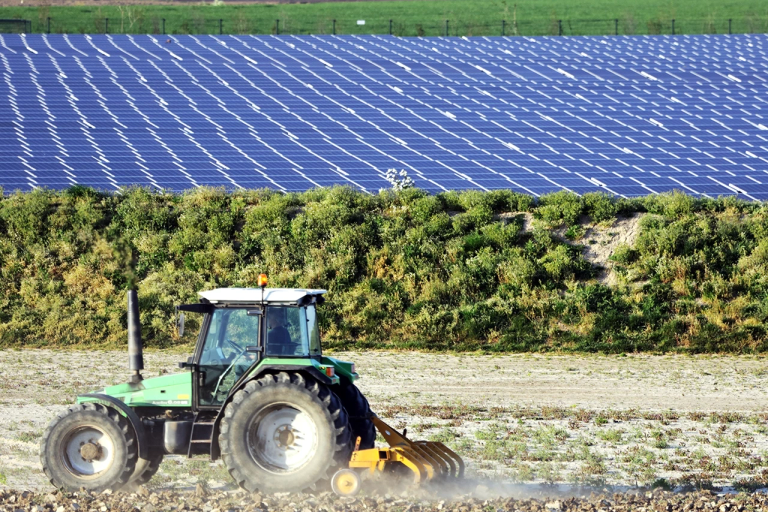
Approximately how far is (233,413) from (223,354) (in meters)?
0.80

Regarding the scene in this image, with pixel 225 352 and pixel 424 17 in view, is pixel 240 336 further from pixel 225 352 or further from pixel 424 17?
pixel 424 17

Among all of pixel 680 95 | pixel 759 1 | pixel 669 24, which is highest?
pixel 759 1

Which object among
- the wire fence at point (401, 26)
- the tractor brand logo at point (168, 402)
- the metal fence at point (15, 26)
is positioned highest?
the wire fence at point (401, 26)

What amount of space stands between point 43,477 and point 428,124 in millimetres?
22716

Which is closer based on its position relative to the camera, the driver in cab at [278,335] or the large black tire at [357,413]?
the driver in cab at [278,335]

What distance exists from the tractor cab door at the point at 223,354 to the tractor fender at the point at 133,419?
0.65m

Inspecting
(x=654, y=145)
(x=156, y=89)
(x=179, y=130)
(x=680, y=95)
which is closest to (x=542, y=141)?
(x=654, y=145)

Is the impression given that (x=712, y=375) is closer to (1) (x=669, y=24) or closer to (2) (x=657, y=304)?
(2) (x=657, y=304)

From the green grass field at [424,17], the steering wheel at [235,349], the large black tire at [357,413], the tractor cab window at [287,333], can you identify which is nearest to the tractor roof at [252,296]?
the tractor cab window at [287,333]

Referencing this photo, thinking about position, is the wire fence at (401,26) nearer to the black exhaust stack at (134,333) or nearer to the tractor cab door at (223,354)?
the tractor cab door at (223,354)

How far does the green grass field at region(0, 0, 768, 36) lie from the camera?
58281mm

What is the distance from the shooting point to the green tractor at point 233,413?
386 inches

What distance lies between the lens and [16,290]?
24.6 metres

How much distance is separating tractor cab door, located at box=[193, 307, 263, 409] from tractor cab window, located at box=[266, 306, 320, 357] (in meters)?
0.16
